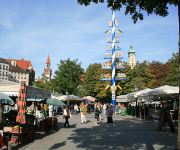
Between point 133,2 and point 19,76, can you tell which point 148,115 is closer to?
point 133,2

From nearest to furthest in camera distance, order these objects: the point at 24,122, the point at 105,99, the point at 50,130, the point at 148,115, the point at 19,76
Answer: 1. the point at 24,122
2. the point at 50,130
3. the point at 148,115
4. the point at 105,99
5. the point at 19,76

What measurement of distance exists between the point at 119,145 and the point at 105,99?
6927cm

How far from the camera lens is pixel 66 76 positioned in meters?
72.2

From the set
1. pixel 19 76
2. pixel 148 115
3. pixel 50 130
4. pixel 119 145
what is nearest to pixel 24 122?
pixel 119 145

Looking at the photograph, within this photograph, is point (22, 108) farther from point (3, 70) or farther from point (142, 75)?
point (3, 70)

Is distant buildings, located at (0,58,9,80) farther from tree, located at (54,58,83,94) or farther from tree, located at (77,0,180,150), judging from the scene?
tree, located at (77,0,180,150)

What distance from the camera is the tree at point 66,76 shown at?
7181 cm

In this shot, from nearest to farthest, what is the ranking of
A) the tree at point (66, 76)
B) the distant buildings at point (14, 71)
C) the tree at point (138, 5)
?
the tree at point (138, 5) < the tree at point (66, 76) < the distant buildings at point (14, 71)

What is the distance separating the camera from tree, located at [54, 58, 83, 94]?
71.8 m

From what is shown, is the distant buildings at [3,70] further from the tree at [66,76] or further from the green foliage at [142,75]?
the tree at [66,76]

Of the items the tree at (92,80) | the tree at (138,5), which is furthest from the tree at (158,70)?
the tree at (138,5)

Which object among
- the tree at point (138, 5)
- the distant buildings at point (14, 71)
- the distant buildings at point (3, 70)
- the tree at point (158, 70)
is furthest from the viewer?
the distant buildings at point (14, 71)

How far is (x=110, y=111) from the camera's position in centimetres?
2898

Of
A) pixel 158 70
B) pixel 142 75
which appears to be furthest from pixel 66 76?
pixel 158 70
